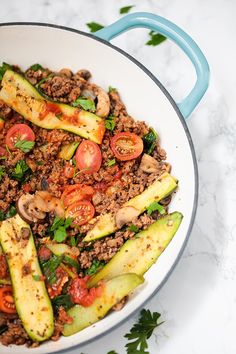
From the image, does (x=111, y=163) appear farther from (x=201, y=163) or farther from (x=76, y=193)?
(x=201, y=163)

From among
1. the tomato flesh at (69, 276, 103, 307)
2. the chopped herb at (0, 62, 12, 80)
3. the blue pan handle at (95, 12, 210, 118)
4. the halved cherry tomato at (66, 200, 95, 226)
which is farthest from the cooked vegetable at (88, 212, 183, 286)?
the chopped herb at (0, 62, 12, 80)

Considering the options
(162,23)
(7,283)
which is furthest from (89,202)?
(162,23)

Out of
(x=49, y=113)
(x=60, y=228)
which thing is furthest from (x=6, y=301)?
(x=49, y=113)

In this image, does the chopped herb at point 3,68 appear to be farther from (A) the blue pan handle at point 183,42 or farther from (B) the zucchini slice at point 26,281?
(B) the zucchini slice at point 26,281

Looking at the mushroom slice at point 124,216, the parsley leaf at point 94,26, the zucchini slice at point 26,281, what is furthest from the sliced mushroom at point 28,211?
the parsley leaf at point 94,26

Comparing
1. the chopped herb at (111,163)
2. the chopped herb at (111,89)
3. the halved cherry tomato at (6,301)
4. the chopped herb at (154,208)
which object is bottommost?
the halved cherry tomato at (6,301)
